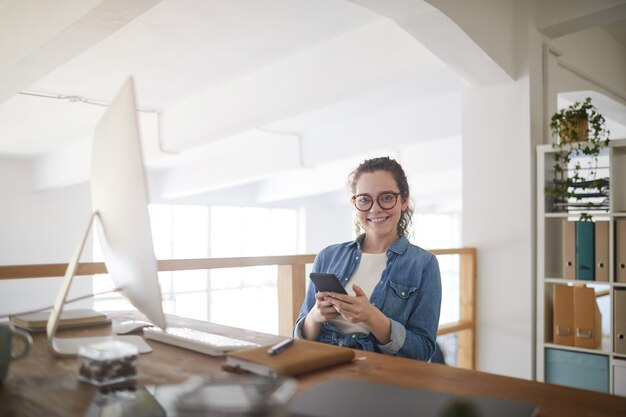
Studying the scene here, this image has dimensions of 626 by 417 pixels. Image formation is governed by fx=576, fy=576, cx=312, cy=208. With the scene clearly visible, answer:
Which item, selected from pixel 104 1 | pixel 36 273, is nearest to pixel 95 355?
pixel 36 273

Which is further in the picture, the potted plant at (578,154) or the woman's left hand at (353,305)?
the potted plant at (578,154)

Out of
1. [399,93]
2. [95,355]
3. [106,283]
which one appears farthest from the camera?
[106,283]

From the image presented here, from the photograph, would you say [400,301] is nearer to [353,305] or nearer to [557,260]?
[353,305]

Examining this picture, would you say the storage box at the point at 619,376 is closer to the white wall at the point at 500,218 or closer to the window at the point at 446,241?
the white wall at the point at 500,218

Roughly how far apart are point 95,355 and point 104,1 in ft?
6.12

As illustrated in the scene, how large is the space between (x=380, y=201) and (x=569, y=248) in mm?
1839

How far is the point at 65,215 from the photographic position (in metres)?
8.37

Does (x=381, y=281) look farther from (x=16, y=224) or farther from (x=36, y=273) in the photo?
(x=16, y=224)

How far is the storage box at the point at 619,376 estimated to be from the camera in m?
2.84

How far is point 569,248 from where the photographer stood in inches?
120

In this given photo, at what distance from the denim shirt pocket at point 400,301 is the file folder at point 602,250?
72.9 inches

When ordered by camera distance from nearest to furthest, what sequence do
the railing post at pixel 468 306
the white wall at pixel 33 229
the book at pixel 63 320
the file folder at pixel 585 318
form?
the book at pixel 63 320
the file folder at pixel 585 318
the railing post at pixel 468 306
the white wall at pixel 33 229

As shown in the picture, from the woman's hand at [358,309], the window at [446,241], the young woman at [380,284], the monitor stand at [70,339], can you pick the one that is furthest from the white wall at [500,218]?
the window at [446,241]

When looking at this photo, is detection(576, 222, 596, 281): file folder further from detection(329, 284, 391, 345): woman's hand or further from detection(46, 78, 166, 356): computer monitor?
detection(46, 78, 166, 356): computer monitor
